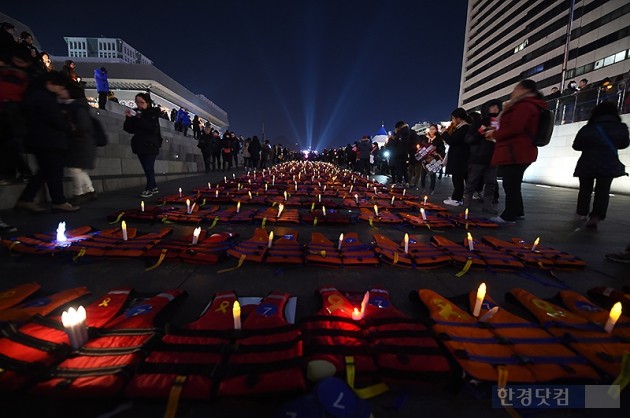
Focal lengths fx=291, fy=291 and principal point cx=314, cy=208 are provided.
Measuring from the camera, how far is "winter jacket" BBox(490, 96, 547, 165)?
17.1 feet

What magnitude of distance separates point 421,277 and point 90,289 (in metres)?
3.35

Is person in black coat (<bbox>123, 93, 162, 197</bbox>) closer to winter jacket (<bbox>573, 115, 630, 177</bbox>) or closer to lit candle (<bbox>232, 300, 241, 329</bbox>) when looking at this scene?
lit candle (<bbox>232, 300, 241, 329</bbox>)

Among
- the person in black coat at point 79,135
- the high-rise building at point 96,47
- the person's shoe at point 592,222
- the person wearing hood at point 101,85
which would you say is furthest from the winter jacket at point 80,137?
the high-rise building at point 96,47

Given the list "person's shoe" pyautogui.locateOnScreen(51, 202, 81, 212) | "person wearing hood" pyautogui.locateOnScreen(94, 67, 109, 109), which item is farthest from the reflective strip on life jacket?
"person wearing hood" pyautogui.locateOnScreen(94, 67, 109, 109)

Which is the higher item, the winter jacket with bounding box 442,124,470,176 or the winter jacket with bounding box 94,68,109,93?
the winter jacket with bounding box 94,68,109,93

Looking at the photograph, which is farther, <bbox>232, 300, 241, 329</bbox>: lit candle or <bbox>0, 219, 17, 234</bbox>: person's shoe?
<bbox>0, 219, 17, 234</bbox>: person's shoe

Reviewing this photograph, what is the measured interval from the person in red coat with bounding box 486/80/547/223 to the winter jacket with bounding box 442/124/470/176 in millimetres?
1999

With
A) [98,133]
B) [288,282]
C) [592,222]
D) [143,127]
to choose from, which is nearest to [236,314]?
[288,282]

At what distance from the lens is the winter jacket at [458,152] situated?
25.1 ft

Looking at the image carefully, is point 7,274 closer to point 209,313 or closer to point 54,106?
point 209,313

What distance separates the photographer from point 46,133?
5.29 metres

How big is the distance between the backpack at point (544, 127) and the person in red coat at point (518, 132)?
70 mm

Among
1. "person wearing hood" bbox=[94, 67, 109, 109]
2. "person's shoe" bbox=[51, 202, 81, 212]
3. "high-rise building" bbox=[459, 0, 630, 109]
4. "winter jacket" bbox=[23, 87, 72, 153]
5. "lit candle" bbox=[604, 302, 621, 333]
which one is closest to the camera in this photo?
"lit candle" bbox=[604, 302, 621, 333]

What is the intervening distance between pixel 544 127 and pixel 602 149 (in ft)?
3.91
